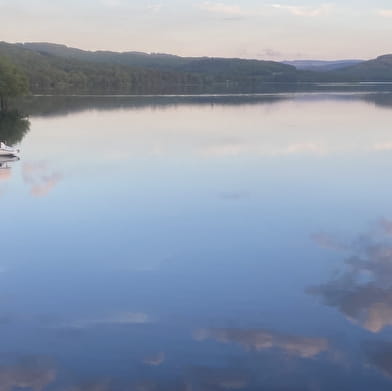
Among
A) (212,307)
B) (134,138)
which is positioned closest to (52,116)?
(134,138)

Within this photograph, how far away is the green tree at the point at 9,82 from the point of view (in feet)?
115

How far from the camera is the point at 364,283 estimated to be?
7387mm

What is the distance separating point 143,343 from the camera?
5.75 m

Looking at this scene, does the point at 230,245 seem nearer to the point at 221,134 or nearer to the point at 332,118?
the point at 221,134

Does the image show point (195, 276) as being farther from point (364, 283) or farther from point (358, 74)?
point (358, 74)

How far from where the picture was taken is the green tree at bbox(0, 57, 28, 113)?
115 ft

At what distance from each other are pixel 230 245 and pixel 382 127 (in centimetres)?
2093

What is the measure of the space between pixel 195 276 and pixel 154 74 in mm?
89707

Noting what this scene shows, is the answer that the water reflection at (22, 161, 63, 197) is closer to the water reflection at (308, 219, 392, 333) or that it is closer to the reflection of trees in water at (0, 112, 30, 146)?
the reflection of trees in water at (0, 112, 30, 146)

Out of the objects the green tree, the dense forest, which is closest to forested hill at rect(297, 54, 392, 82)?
the dense forest

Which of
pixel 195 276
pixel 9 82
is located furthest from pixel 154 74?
pixel 195 276

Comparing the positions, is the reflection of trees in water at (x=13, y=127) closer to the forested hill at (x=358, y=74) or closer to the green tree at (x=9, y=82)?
the green tree at (x=9, y=82)

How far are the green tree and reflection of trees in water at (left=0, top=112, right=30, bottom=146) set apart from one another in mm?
2425

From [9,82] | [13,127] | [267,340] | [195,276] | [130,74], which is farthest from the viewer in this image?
[130,74]
